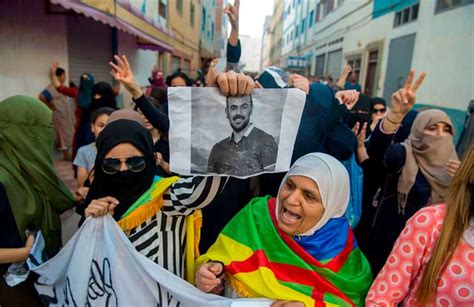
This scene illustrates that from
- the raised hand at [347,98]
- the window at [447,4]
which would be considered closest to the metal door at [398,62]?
the window at [447,4]

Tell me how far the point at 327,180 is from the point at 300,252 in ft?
1.06

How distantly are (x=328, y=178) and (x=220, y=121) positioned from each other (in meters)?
0.56

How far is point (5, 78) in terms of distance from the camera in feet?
15.7

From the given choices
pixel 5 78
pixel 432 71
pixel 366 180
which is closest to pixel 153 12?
pixel 5 78

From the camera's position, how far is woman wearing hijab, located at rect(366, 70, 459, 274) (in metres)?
2.00

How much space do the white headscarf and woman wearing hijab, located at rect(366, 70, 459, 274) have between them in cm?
57

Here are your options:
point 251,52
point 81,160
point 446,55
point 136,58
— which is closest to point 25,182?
point 81,160

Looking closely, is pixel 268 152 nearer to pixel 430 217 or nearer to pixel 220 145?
pixel 220 145

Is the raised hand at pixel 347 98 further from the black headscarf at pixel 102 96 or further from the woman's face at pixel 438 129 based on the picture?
the black headscarf at pixel 102 96

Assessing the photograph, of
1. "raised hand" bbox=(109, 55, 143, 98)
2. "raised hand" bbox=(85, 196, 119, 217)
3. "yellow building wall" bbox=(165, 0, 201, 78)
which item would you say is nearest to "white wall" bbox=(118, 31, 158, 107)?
"yellow building wall" bbox=(165, 0, 201, 78)

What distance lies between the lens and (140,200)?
1457mm

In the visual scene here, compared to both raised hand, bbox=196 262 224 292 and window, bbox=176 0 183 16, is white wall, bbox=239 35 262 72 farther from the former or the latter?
raised hand, bbox=196 262 224 292

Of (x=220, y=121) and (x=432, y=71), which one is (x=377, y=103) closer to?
(x=220, y=121)

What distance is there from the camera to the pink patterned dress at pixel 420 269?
1128 mm
